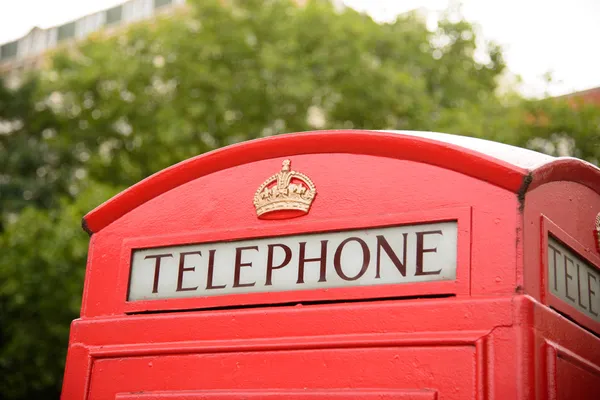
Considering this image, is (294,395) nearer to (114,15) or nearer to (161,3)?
(161,3)

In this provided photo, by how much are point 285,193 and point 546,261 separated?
795 mm

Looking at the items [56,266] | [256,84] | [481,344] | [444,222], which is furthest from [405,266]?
[256,84]

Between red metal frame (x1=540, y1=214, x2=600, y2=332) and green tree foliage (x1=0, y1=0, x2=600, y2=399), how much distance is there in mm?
12437

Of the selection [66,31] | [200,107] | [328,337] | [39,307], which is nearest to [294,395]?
[328,337]

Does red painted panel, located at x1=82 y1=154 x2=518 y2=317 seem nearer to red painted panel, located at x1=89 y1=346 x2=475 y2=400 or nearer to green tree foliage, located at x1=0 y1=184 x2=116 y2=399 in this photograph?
red painted panel, located at x1=89 y1=346 x2=475 y2=400

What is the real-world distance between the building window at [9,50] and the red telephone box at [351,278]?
1814 inches

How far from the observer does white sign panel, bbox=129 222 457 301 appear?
2238 mm

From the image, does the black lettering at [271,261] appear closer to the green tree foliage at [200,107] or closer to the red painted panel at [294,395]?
the red painted panel at [294,395]

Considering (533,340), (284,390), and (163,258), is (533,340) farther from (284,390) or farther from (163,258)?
(163,258)

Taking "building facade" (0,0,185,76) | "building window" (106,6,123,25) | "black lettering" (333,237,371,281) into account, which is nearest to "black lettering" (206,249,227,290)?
"black lettering" (333,237,371,281)

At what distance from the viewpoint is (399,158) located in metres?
2.40

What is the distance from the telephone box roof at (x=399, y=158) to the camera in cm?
224

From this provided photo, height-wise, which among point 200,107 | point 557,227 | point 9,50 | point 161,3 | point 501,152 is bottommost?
point 557,227

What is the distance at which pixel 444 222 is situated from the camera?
225cm
